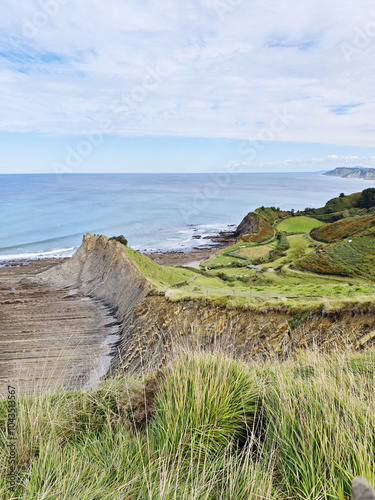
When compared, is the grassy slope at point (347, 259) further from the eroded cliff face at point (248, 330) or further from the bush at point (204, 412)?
the bush at point (204, 412)

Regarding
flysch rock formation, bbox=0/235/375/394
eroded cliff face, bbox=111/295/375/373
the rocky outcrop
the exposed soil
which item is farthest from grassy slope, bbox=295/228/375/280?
the exposed soil

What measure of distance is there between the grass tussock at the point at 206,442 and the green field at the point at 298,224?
2767 inches

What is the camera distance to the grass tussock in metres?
2.86

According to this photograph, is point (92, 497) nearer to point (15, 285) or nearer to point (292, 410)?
point (292, 410)

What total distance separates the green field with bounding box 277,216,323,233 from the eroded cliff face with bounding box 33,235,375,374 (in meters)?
48.8

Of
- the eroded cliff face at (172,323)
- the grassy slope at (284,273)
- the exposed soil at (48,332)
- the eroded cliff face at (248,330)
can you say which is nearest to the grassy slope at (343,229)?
the grassy slope at (284,273)

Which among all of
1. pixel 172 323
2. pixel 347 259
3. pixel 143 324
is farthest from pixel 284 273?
pixel 172 323

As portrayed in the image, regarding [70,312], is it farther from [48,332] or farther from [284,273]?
[284,273]

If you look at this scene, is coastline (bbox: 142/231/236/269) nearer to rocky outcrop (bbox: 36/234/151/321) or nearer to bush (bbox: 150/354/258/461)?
rocky outcrop (bbox: 36/234/151/321)

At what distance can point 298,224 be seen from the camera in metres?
75.2

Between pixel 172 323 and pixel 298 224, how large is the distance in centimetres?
6462

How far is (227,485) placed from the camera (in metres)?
3.01

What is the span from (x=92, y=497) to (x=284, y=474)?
6.00 feet

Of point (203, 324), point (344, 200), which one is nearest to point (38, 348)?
point (203, 324)
